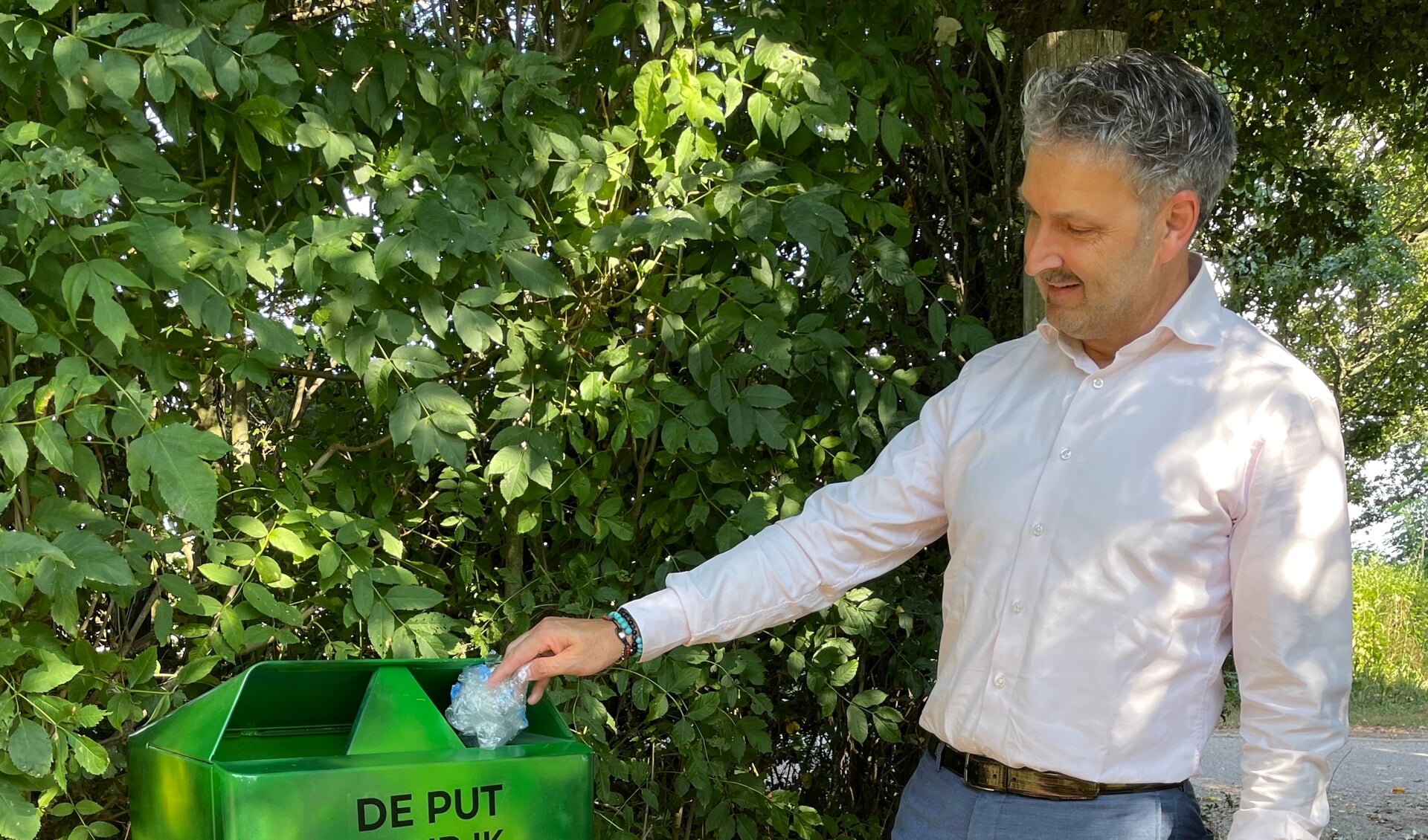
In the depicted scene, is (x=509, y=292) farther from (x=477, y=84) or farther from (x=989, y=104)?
(x=989, y=104)

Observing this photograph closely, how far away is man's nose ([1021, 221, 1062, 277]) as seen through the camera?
155 centimetres

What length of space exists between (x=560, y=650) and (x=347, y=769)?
37 centimetres

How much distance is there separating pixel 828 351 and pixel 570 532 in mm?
621

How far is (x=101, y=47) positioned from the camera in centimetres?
183

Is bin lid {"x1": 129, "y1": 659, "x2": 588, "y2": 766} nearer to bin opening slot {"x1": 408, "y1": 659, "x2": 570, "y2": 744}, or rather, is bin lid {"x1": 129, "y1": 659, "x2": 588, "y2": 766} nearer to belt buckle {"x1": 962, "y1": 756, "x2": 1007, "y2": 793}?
bin opening slot {"x1": 408, "y1": 659, "x2": 570, "y2": 744}

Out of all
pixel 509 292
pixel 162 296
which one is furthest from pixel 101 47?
pixel 509 292

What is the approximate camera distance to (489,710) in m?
1.47

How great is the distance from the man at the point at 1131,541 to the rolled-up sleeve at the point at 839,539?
108 millimetres

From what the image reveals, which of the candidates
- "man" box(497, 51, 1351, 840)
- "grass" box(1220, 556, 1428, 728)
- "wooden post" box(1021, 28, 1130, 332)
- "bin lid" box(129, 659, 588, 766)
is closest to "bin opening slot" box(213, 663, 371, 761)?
"bin lid" box(129, 659, 588, 766)

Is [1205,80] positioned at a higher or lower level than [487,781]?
higher

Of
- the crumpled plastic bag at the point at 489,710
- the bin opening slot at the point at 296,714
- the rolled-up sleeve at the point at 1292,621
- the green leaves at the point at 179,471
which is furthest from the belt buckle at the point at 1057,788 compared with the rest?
the green leaves at the point at 179,471

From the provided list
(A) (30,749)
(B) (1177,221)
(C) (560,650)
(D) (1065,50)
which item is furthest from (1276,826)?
(D) (1065,50)

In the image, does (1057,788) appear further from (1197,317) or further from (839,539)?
(1197,317)

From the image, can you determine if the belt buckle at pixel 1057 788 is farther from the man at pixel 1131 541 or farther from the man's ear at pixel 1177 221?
the man's ear at pixel 1177 221
